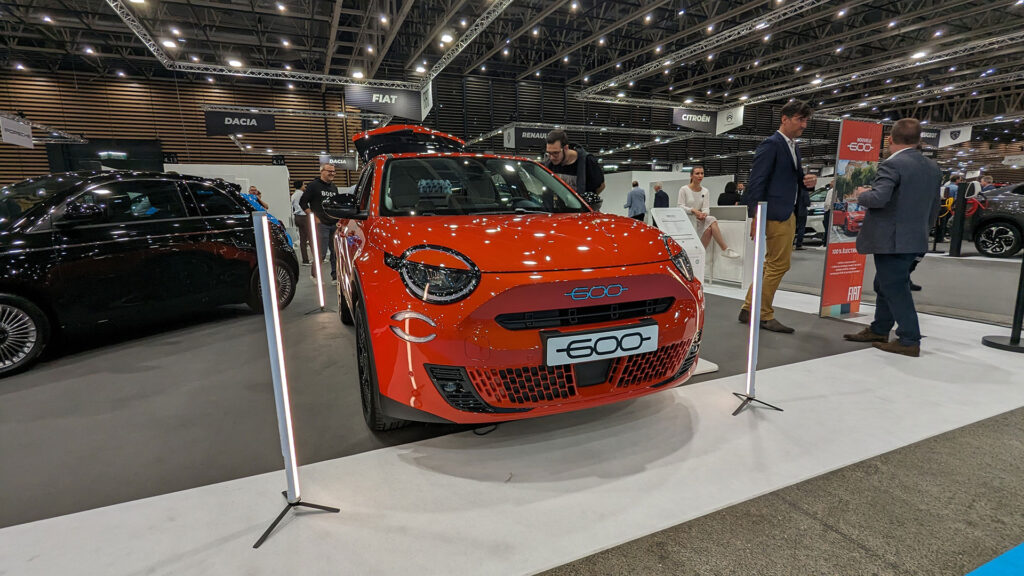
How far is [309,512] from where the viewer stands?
1.54 metres

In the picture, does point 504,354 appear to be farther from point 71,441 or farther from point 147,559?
point 71,441

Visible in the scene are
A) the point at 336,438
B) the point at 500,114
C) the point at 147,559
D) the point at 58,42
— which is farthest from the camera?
the point at 500,114

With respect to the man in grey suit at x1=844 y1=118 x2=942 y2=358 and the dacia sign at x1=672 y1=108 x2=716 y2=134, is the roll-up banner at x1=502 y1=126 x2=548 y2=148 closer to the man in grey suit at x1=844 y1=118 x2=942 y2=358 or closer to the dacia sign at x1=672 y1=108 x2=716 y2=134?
the dacia sign at x1=672 y1=108 x2=716 y2=134

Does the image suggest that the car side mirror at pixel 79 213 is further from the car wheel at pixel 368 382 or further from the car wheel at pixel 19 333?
the car wheel at pixel 368 382

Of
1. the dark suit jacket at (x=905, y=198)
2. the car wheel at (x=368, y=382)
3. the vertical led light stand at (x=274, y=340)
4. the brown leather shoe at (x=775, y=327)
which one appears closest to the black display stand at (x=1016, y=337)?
the dark suit jacket at (x=905, y=198)

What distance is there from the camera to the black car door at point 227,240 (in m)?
3.96

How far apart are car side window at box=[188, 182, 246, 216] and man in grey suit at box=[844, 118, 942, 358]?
16.4 feet

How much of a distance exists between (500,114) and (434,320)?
1683cm

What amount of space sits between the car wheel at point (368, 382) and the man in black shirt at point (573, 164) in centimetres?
208

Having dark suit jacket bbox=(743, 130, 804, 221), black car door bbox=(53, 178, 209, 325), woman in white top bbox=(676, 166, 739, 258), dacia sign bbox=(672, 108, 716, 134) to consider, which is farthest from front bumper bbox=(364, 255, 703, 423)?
dacia sign bbox=(672, 108, 716, 134)

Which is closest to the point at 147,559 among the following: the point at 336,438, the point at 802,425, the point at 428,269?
the point at 336,438

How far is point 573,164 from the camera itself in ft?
12.0

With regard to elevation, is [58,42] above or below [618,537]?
above

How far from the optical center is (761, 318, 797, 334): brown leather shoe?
357 cm
